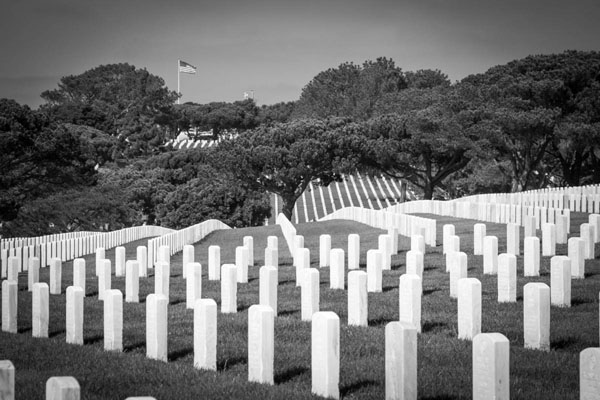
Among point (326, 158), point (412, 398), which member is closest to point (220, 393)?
point (412, 398)

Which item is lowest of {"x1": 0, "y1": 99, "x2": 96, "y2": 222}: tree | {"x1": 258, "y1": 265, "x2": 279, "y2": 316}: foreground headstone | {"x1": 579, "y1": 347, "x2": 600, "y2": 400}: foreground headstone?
{"x1": 258, "y1": 265, "x2": 279, "y2": 316}: foreground headstone

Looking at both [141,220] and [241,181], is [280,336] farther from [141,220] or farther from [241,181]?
[141,220]

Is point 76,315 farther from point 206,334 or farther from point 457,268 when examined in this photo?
point 457,268

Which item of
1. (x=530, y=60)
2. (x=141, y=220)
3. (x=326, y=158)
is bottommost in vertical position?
(x=141, y=220)

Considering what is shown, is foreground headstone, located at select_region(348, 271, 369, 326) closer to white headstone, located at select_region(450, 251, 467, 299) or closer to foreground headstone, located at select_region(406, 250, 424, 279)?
white headstone, located at select_region(450, 251, 467, 299)

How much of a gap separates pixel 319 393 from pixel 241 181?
53355 millimetres

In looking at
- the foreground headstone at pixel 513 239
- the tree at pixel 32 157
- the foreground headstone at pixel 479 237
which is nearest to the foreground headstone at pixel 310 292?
the foreground headstone at pixel 513 239

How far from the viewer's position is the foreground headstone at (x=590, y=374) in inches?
183

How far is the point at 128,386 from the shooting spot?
6945mm

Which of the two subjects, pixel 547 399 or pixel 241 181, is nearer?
pixel 547 399

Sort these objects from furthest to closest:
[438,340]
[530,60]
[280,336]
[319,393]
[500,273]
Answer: [530,60] → [500,273] → [280,336] → [438,340] → [319,393]

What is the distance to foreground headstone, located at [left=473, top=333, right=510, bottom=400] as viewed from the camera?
5176 millimetres

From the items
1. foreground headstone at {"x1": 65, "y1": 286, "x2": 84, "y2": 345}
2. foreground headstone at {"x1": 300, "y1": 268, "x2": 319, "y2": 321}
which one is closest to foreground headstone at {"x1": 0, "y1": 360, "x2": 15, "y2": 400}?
foreground headstone at {"x1": 65, "y1": 286, "x2": 84, "y2": 345}

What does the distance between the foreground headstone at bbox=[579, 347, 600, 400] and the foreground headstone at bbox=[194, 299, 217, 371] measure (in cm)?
364
